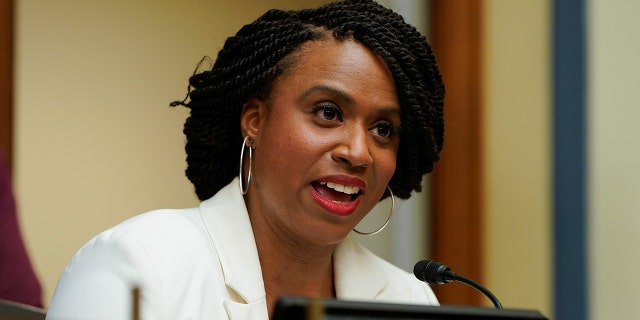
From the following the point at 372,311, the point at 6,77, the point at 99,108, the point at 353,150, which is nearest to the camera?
the point at 372,311

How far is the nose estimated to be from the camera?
1.99 meters

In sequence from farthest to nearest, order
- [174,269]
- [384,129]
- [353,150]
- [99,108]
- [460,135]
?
[460,135] < [99,108] < [384,129] < [353,150] < [174,269]

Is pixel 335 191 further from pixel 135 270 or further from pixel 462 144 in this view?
pixel 462 144

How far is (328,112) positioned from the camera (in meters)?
2.03

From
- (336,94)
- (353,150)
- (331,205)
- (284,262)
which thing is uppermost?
(336,94)

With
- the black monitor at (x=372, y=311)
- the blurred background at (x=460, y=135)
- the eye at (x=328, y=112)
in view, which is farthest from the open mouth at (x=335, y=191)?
the blurred background at (x=460, y=135)

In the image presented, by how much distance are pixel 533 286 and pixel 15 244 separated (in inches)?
62.3

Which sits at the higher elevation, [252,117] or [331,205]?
[252,117]

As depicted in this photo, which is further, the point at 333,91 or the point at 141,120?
the point at 141,120

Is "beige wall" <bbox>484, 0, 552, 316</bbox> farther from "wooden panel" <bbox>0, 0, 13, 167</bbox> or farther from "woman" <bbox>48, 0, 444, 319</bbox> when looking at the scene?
"wooden panel" <bbox>0, 0, 13, 167</bbox>

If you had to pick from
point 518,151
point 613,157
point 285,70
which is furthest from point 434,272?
point 518,151

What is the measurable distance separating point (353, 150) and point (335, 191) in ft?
0.29

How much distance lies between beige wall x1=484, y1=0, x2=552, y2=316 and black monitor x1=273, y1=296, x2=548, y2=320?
7.46 ft

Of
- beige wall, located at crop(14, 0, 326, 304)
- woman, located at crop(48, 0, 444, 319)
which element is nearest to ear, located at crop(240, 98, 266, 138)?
woman, located at crop(48, 0, 444, 319)
